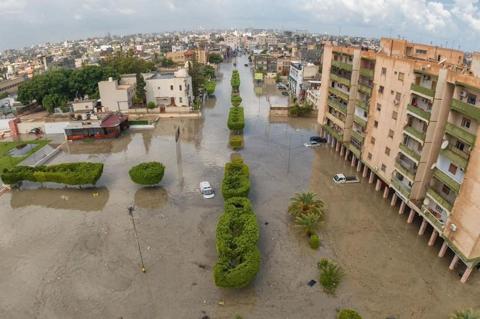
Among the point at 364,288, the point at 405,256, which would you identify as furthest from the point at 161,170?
the point at 405,256

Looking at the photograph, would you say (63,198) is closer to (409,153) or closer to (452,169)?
(409,153)

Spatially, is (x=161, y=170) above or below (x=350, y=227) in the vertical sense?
above

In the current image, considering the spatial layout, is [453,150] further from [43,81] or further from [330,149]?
[43,81]

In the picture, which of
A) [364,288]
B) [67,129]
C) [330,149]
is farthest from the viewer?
[67,129]

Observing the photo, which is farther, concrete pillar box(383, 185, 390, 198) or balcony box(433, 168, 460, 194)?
concrete pillar box(383, 185, 390, 198)

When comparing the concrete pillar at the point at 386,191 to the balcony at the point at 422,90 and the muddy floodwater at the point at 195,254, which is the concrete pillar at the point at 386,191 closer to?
the muddy floodwater at the point at 195,254

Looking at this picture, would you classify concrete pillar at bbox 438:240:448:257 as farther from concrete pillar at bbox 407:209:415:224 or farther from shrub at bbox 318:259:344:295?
shrub at bbox 318:259:344:295

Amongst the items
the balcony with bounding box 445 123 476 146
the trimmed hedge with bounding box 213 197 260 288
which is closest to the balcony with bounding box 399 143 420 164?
the balcony with bounding box 445 123 476 146
